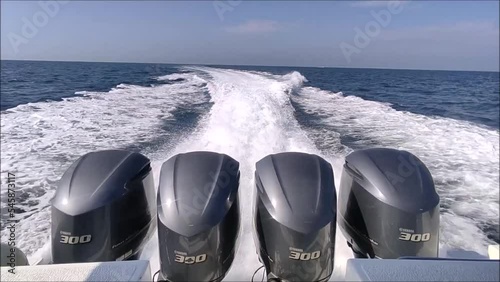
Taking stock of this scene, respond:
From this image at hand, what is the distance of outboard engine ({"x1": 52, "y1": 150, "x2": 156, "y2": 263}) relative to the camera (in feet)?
4.66

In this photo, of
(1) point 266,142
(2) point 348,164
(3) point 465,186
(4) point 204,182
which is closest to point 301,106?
(1) point 266,142

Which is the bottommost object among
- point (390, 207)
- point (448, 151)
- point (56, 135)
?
point (56, 135)

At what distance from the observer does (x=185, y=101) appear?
23.1ft

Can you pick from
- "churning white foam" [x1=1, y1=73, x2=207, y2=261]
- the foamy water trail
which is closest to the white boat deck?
the foamy water trail

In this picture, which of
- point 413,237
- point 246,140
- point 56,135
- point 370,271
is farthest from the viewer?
point 56,135

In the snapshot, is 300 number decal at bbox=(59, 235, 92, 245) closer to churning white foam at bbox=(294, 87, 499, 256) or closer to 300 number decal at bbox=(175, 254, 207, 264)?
300 number decal at bbox=(175, 254, 207, 264)

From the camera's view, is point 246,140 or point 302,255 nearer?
point 302,255

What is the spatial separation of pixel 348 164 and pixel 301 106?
506 centimetres

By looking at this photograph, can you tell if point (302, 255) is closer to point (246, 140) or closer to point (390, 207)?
point (390, 207)

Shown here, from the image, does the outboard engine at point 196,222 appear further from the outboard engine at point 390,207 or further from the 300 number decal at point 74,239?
the outboard engine at point 390,207

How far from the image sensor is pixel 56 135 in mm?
4426

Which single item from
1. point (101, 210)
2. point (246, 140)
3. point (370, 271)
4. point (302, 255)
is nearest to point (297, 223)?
point (302, 255)

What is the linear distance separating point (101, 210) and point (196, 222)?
425mm

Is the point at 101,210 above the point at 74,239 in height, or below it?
above
